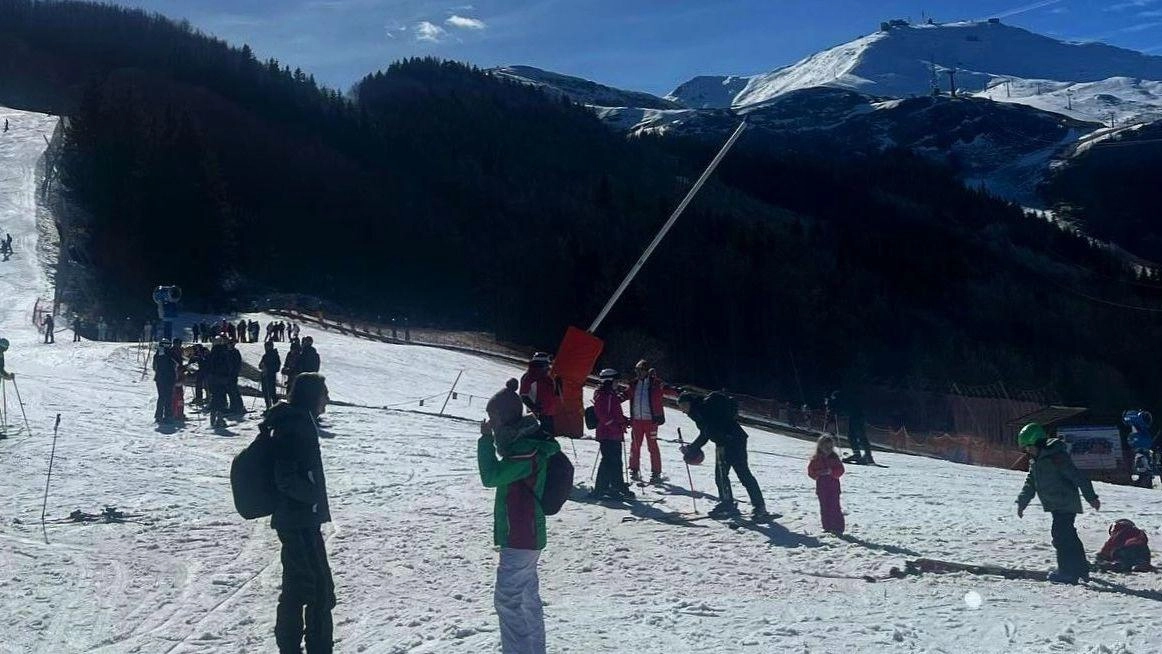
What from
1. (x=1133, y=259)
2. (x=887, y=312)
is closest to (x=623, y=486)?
(x=887, y=312)

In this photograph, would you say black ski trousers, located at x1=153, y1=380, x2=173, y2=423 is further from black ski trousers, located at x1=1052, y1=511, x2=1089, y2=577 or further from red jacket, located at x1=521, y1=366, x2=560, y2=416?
black ski trousers, located at x1=1052, y1=511, x2=1089, y2=577

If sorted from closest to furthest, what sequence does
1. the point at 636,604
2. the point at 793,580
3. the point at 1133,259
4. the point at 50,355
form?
the point at 636,604 < the point at 793,580 < the point at 50,355 < the point at 1133,259

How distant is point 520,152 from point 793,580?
12560cm

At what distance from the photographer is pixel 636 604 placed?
8.02 metres

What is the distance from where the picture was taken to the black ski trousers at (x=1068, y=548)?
8.50m

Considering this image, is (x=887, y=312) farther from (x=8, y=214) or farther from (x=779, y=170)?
(x=779, y=170)

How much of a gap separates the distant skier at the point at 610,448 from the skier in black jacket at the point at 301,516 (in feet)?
21.2

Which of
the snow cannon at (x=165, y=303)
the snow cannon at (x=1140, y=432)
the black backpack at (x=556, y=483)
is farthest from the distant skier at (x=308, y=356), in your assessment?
the snow cannon at (x=1140, y=432)

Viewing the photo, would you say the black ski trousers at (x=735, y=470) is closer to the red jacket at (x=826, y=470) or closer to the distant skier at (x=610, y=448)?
the red jacket at (x=826, y=470)

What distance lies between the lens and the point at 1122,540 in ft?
29.8

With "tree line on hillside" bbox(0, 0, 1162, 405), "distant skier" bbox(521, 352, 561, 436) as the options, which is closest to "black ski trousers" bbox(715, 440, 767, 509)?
"distant skier" bbox(521, 352, 561, 436)

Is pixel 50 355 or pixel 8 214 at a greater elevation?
pixel 8 214

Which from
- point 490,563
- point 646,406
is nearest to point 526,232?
point 646,406

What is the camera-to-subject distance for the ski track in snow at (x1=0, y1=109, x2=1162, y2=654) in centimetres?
716
